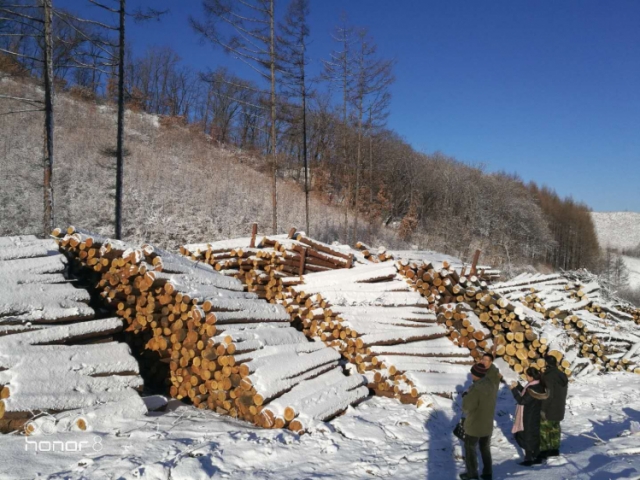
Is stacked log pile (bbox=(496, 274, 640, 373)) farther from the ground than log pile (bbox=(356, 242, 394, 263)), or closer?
closer

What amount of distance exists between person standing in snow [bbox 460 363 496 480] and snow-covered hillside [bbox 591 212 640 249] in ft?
243

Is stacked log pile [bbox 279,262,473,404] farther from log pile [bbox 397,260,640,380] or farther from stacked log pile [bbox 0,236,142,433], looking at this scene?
stacked log pile [bbox 0,236,142,433]

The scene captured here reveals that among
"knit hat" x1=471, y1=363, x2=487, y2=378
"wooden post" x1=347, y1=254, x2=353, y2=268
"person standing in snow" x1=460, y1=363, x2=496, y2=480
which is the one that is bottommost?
"person standing in snow" x1=460, y1=363, x2=496, y2=480

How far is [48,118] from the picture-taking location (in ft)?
35.3

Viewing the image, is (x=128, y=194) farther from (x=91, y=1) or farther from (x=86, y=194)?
(x=91, y=1)

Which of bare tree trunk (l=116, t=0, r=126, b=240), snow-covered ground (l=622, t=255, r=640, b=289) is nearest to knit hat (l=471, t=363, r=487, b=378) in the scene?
bare tree trunk (l=116, t=0, r=126, b=240)

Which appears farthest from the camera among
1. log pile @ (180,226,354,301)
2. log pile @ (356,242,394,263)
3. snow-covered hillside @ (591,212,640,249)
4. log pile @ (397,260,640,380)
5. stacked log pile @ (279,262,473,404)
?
snow-covered hillside @ (591,212,640,249)

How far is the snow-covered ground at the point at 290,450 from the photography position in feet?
13.9

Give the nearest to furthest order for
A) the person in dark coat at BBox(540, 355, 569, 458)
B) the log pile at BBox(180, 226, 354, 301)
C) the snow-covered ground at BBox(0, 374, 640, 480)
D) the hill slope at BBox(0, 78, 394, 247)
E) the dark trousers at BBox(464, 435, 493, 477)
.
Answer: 1. the snow-covered ground at BBox(0, 374, 640, 480)
2. the dark trousers at BBox(464, 435, 493, 477)
3. the person in dark coat at BBox(540, 355, 569, 458)
4. the log pile at BBox(180, 226, 354, 301)
5. the hill slope at BBox(0, 78, 394, 247)

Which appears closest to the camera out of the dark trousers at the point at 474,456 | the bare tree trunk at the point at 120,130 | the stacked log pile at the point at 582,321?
the dark trousers at the point at 474,456

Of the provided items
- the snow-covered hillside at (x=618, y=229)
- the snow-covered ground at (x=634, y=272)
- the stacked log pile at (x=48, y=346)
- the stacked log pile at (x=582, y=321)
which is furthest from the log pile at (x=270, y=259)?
the snow-covered hillside at (x=618, y=229)

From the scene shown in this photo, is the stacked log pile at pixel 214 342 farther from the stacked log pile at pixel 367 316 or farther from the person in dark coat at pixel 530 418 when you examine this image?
the person in dark coat at pixel 530 418

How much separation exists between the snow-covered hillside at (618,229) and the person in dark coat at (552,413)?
72.7m

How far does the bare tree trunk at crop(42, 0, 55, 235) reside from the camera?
10.7 metres
